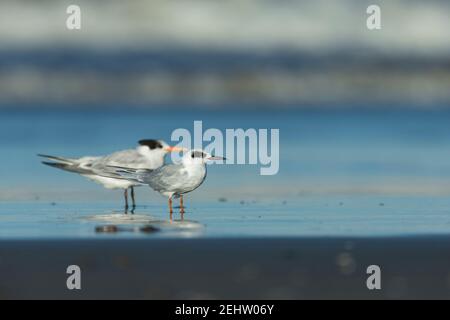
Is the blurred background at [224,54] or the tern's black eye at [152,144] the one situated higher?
the blurred background at [224,54]

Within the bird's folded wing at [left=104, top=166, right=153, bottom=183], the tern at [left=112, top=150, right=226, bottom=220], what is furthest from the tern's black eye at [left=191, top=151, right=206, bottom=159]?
the bird's folded wing at [left=104, top=166, right=153, bottom=183]

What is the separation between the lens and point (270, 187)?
12.3 meters

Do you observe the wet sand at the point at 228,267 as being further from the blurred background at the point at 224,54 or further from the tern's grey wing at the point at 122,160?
the blurred background at the point at 224,54

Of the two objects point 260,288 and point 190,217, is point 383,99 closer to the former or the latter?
point 190,217

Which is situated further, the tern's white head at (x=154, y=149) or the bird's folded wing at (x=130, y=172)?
the tern's white head at (x=154, y=149)

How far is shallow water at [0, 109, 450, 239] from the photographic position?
9273 millimetres

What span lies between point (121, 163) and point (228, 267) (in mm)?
3839

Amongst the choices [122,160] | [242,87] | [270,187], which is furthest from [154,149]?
[242,87]

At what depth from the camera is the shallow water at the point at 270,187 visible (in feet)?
30.4

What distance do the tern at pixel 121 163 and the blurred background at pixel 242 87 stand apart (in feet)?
1.53

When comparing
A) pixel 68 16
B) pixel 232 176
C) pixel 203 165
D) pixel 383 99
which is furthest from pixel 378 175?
pixel 68 16

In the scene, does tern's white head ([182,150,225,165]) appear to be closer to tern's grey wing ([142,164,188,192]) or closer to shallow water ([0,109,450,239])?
tern's grey wing ([142,164,188,192])

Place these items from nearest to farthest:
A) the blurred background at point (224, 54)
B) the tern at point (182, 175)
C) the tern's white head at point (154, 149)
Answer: the tern at point (182, 175)
the tern's white head at point (154, 149)
the blurred background at point (224, 54)

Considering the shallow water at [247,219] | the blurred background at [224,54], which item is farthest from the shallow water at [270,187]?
the blurred background at [224,54]
